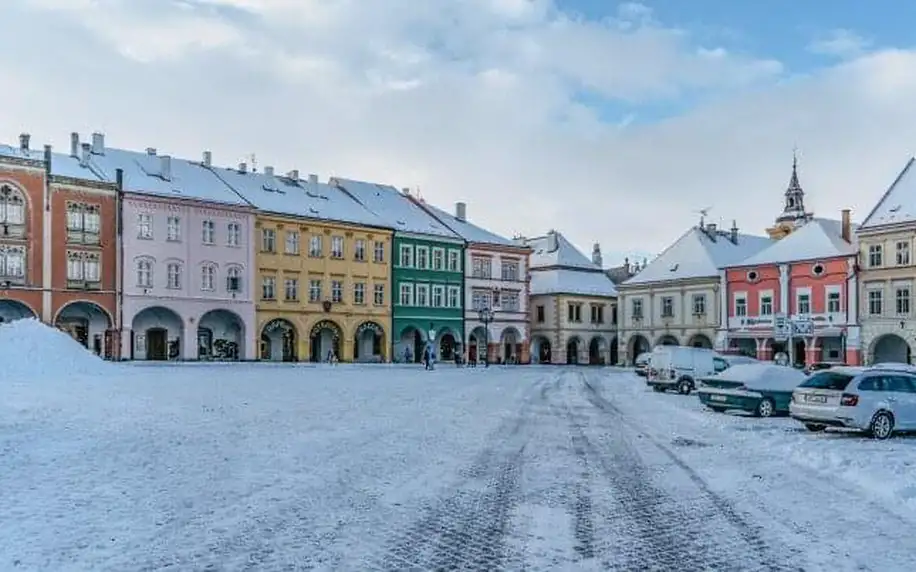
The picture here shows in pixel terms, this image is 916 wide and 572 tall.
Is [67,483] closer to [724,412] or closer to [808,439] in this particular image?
[808,439]

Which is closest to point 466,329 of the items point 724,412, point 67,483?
point 724,412

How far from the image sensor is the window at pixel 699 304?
Result: 71.7m

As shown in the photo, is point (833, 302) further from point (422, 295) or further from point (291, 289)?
point (291, 289)

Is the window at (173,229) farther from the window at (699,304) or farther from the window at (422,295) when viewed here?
the window at (699,304)

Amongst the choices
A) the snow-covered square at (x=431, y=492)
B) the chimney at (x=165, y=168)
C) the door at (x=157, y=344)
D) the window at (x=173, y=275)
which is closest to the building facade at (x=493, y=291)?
the chimney at (x=165, y=168)

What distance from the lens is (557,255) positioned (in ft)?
283

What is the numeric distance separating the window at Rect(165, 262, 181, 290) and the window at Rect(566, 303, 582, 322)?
123ft

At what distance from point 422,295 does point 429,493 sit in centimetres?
5997

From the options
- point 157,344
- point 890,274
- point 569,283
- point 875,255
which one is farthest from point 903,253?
point 157,344

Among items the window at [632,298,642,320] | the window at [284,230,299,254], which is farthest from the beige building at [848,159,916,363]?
the window at [284,230,299,254]

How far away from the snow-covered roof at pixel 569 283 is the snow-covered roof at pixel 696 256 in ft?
23.2

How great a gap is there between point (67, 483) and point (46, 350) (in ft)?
91.5

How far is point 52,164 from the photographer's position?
53.0m

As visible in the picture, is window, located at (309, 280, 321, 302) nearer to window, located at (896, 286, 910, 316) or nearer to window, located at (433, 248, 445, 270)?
window, located at (433, 248, 445, 270)
